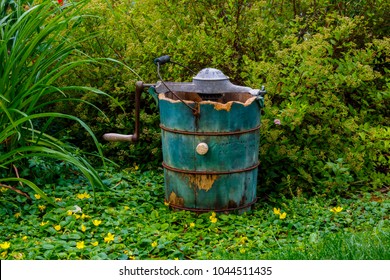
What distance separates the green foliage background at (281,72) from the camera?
15.3ft

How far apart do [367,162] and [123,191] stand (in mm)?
1838

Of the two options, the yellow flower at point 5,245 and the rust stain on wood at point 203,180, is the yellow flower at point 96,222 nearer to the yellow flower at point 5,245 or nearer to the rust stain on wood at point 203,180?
the yellow flower at point 5,245

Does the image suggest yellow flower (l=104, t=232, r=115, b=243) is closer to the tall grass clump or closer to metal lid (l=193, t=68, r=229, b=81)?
the tall grass clump

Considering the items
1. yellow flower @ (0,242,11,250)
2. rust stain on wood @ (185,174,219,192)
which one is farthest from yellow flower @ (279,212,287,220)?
yellow flower @ (0,242,11,250)

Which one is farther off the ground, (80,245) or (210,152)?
(210,152)

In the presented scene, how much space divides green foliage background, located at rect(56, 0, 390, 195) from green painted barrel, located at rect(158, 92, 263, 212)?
0.40 m

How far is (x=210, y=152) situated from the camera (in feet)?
13.5

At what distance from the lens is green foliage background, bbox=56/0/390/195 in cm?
465

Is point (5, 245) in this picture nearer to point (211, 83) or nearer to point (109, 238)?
point (109, 238)

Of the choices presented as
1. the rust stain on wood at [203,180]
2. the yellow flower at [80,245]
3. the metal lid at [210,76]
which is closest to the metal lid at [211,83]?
the metal lid at [210,76]

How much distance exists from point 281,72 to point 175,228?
1.61m

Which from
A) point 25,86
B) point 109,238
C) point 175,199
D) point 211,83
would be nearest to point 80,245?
point 109,238
